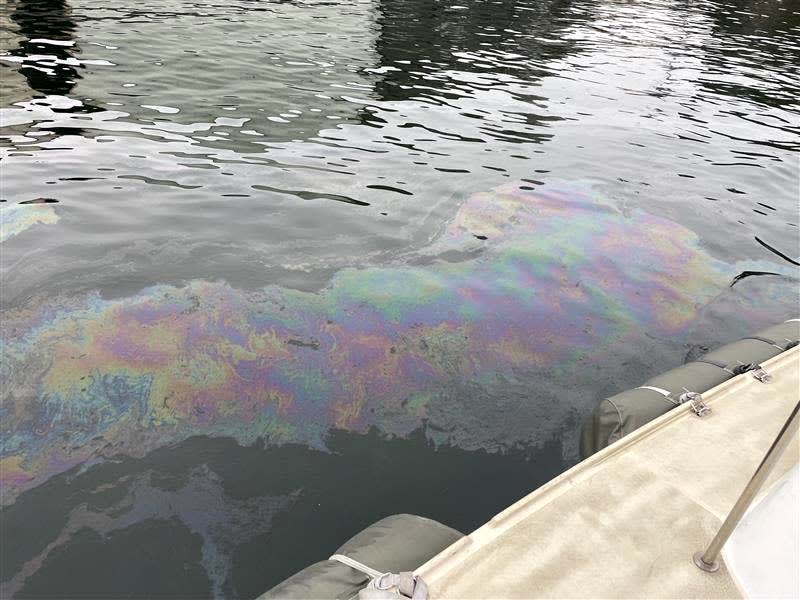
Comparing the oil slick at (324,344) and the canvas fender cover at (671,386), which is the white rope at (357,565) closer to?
the oil slick at (324,344)

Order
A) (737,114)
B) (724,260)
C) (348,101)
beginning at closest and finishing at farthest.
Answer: (724,260) < (348,101) < (737,114)

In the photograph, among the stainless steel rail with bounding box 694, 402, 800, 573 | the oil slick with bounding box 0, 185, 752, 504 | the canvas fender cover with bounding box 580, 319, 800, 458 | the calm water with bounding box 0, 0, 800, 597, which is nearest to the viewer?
the stainless steel rail with bounding box 694, 402, 800, 573

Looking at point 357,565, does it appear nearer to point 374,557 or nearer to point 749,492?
point 374,557

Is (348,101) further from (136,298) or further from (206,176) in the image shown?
(136,298)

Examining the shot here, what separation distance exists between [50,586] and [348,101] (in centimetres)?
1281

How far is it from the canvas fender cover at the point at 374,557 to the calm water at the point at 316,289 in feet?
3.42

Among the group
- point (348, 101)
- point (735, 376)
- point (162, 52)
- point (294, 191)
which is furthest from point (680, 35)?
point (735, 376)

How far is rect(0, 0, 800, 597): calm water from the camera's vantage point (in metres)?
4.39

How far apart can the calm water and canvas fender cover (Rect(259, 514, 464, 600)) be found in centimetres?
104

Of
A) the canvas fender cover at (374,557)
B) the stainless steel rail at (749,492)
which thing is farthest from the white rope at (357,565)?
the stainless steel rail at (749,492)

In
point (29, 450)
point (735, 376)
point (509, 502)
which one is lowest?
point (509, 502)

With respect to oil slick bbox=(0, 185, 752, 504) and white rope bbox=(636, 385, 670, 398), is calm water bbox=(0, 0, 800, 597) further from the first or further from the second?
white rope bbox=(636, 385, 670, 398)

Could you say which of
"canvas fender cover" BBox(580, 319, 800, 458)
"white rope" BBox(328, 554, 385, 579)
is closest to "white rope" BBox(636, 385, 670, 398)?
"canvas fender cover" BBox(580, 319, 800, 458)

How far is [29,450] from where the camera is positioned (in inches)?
179
